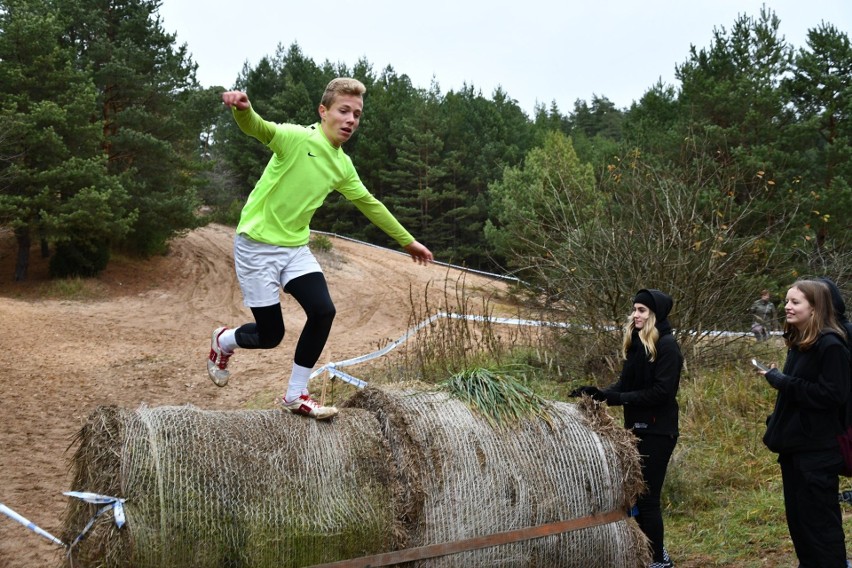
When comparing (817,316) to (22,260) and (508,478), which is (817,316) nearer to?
(508,478)

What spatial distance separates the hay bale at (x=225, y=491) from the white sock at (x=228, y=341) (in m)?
0.92

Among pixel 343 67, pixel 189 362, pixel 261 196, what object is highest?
pixel 343 67

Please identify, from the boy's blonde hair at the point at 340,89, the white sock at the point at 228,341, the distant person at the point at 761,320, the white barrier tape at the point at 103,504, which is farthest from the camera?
the distant person at the point at 761,320

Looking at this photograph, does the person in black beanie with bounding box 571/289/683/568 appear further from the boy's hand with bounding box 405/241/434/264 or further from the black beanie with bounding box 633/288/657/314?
the boy's hand with bounding box 405/241/434/264

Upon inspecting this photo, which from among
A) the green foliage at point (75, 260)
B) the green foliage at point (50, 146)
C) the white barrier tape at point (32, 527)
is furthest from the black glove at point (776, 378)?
the green foliage at point (75, 260)

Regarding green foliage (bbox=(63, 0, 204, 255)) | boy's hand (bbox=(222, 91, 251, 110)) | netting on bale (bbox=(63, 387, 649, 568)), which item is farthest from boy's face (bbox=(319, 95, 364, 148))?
green foliage (bbox=(63, 0, 204, 255))

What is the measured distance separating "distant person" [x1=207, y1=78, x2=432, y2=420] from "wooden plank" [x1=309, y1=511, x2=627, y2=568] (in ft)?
2.88

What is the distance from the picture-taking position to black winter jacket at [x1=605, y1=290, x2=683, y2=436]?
491 cm

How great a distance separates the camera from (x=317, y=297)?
443 centimetres

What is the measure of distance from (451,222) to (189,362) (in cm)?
2994

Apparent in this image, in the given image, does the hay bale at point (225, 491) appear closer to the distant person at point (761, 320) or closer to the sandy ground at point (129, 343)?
the sandy ground at point (129, 343)

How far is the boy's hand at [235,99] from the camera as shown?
410 cm

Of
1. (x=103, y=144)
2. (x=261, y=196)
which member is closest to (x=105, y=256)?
(x=103, y=144)

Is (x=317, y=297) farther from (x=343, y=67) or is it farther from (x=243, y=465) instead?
(x=343, y=67)
